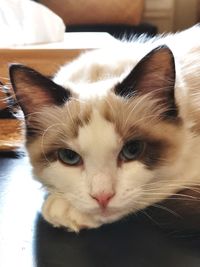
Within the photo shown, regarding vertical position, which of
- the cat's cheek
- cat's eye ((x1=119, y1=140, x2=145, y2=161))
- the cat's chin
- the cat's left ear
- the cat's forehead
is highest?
the cat's left ear

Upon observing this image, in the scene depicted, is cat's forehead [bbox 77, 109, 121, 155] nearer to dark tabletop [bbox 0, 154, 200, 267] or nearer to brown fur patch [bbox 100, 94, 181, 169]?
brown fur patch [bbox 100, 94, 181, 169]

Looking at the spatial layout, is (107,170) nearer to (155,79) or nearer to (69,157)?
(69,157)

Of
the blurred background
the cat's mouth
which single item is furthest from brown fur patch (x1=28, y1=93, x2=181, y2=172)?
the blurred background

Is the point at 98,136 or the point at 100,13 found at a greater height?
the point at 98,136

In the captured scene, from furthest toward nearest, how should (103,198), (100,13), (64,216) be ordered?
1. (100,13)
2. (64,216)
3. (103,198)

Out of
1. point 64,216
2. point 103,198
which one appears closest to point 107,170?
point 103,198

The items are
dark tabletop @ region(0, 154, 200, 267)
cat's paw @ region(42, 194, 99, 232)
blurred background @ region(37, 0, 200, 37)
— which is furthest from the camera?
blurred background @ region(37, 0, 200, 37)
